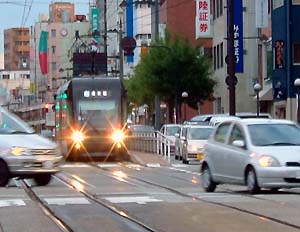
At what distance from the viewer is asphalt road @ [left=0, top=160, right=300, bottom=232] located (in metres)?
14.6

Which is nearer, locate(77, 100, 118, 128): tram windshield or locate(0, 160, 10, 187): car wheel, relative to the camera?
locate(0, 160, 10, 187): car wheel

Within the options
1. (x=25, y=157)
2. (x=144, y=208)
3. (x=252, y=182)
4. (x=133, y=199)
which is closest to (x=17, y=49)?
(x=25, y=157)

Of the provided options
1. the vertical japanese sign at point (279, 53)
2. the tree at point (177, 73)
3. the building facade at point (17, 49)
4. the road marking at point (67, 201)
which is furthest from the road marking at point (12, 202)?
the building facade at point (17, 49)

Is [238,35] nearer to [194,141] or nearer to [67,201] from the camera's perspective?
[194,141]

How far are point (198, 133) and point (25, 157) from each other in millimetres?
17835

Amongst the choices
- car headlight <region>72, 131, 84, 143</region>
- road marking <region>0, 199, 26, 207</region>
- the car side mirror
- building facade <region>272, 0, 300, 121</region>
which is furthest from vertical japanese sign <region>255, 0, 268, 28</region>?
road marking <region>0, 199, 26, 207</region>

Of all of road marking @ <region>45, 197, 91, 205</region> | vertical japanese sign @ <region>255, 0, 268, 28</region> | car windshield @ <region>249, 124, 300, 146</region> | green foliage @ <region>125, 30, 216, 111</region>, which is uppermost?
vertical japanese sign @ <region>255, 0, 268, 28</region>

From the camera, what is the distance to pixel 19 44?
199 m

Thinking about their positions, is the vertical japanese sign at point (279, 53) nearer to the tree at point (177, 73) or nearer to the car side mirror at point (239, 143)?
the tree at point (177, 73)

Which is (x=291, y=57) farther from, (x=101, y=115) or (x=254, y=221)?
(x=254, y=221)

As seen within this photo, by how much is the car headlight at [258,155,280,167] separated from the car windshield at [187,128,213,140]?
67.7 feet

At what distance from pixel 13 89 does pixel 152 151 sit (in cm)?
13891

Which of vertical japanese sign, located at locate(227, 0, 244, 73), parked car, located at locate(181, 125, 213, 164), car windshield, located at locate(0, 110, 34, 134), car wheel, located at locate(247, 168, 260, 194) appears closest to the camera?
car wheel, located at locate(247, 168, 260, 194)

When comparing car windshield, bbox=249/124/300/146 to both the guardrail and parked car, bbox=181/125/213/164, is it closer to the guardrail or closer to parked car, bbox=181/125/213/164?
parked car, bbox=181/125/213/164
